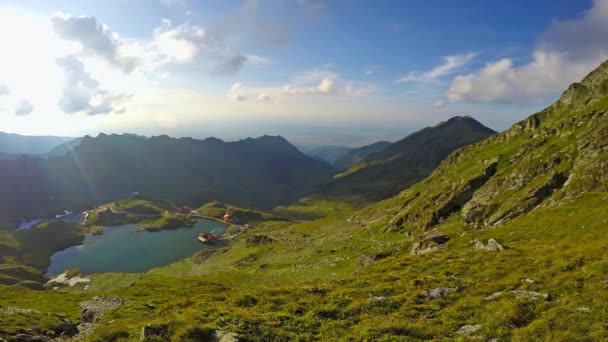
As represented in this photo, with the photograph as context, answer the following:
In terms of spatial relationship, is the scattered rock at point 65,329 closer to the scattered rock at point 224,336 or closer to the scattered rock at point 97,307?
the scattered rock at point 97,307

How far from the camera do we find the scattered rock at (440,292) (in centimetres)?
2716

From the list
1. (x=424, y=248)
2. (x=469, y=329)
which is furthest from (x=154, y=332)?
(x=424, y=248)

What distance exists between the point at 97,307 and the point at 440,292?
37.9 metres

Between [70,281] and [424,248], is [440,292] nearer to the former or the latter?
[424,248]

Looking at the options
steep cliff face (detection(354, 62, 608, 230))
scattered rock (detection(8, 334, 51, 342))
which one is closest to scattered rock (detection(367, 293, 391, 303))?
scattered rock (detection(8, 334, 51, 342))

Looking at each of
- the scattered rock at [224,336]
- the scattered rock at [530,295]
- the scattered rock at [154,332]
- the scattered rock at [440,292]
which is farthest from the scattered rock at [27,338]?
the scattered rock at [530,295]

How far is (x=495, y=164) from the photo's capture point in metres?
121

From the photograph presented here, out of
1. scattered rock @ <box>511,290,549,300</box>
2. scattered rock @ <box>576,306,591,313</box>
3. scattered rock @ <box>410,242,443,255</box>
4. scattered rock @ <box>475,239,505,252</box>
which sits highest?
scattered rock @ <box>576,306,591,313</box>

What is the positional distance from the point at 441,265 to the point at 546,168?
7271cm

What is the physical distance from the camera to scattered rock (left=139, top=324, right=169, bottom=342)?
1888 centimetres

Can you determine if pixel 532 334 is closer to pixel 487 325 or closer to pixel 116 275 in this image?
pixel 487 325

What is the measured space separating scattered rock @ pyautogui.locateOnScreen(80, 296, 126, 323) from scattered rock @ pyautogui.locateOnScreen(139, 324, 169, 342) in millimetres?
22132

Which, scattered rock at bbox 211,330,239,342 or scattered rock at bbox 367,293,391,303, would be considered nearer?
scattered rock at bbox 211,330,239,342

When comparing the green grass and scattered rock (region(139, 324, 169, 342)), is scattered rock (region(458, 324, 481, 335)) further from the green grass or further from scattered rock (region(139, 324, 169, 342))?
scattered rock (region(139, 324, 169, 342))
